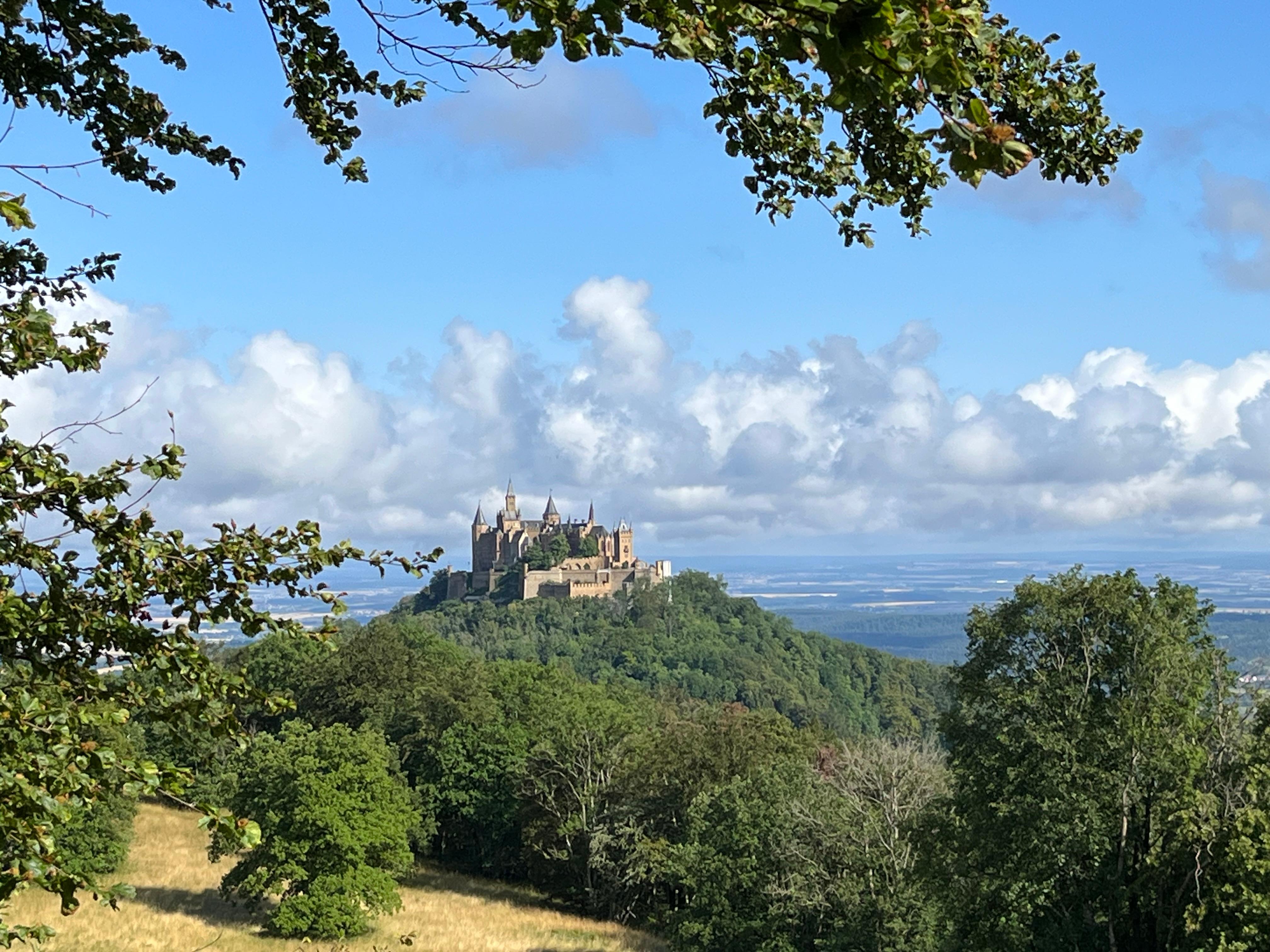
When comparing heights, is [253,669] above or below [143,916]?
above

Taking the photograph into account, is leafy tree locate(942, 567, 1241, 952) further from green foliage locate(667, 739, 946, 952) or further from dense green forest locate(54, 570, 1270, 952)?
green foliage locate(667, 739, 946, 952)

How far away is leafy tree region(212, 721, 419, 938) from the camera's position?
28.0 metres

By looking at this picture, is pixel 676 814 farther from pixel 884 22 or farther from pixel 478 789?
pixel 884 22

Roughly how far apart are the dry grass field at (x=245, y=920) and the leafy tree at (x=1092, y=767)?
11.3 metres

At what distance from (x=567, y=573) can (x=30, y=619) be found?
127 meters

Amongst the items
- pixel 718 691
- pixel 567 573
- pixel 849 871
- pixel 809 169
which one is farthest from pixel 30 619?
pixel 567 573

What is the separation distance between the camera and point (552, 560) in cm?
13188

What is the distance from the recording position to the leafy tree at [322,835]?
28.0 m

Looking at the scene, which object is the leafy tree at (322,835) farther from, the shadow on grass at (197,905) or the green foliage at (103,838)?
the green foliage at (103,838)

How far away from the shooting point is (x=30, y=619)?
4.18m

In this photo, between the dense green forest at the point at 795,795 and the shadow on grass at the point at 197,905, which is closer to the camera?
the dense green forest at the point at 795,795

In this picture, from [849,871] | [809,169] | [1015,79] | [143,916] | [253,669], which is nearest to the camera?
[1015,79]

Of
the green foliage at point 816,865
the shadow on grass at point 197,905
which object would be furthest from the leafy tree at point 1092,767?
the shadow on grass at point 197,905

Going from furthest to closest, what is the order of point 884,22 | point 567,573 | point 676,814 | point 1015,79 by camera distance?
1. point 567,573
2. point 676,814
3. point 1015,79
4. point 884,22
